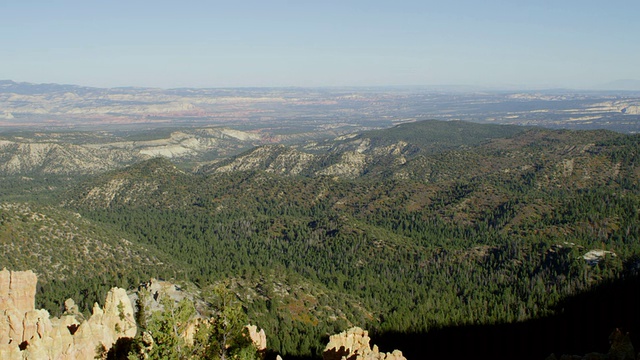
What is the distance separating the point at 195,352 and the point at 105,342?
13771 millimetres

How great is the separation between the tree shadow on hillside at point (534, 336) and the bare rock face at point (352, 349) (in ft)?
94.7

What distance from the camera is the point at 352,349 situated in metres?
62.6

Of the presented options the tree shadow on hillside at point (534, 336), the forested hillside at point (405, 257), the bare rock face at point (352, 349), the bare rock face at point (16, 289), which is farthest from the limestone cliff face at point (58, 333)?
the tree shadow on hillside at point (534, 336)

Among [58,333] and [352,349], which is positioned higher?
[58,333]

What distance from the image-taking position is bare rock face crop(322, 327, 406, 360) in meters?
58.8

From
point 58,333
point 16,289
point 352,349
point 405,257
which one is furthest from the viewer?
point 405,257

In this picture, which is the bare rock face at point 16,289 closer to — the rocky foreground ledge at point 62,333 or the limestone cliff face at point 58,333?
the rocky foreground ledge at point 62,333

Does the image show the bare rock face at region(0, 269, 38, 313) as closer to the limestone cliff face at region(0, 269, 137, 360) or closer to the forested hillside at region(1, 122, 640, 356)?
the limestone cliff face at region(0, 269, 137, 360)

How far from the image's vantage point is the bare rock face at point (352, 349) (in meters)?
58.8

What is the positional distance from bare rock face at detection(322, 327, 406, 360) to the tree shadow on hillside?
28872 mm

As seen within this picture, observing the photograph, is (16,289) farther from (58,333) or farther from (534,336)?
(534,336)

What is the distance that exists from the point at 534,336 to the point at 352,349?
48.3 meters

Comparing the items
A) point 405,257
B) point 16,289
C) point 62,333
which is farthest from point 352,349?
point 405,257

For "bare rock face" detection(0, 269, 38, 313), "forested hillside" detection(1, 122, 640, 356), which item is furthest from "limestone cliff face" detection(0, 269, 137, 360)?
"forested hillside" detection(1, 122, 640, 356)
